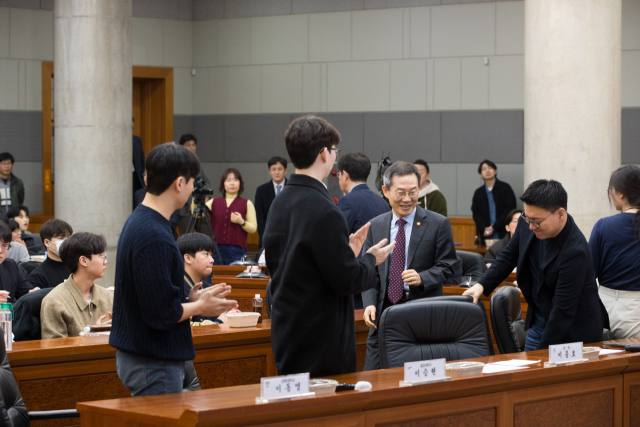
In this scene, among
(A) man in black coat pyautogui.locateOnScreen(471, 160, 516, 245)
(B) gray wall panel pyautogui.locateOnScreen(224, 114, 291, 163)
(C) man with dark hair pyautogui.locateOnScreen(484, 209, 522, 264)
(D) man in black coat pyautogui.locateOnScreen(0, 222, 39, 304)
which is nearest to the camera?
(D) man in black coat pyautogui.locateOnScreen(0, 222, 39, 304)

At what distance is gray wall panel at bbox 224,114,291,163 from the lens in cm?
1064

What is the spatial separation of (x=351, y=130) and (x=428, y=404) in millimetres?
7810

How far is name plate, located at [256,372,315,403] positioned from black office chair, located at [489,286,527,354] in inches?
58.9

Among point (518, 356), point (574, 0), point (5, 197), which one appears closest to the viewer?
point (518, 356)

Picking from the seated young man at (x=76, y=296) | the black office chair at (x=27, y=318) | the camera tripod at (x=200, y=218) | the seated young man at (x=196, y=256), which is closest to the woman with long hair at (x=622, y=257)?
the seated young man at (x=196, y=256)

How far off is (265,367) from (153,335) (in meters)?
1.80

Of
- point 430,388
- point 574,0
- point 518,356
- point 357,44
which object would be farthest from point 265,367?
point 357,44

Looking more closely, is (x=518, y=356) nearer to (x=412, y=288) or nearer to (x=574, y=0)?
(x=412, y=288)

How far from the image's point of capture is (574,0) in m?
6.30

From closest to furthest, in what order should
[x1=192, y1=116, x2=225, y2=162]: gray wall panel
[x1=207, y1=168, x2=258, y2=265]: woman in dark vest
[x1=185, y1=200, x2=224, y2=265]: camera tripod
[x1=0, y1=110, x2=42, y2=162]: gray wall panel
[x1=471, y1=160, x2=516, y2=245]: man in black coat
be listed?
[x1=185, y1=200, x2=224, y2=265]: camera tripod
[x1=207, y1=168, x2=258, y2=265]: woman in dark vest
[x1=471, y1=160, x2=516, y2=245]: man in black coat
[x1=0, y1=110, x2=42, y2=162]: gray wall panel
[x1=192, y1=116, x2=225, y2=162]: gray wall panel

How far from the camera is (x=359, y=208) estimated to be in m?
4.90

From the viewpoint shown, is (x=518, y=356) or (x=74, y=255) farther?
(x=74, y=255)

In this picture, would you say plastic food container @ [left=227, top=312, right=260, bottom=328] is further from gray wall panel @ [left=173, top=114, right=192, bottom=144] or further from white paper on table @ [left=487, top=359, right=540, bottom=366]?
gray wall panel @ [left=173, top=114, right=192, bottom=144]

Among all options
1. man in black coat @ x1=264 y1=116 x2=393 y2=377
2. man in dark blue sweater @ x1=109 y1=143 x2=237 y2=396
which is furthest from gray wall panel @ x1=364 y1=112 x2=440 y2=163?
man in dark blue sweater @ x1=109 y1=143 x2=237 y2=396
